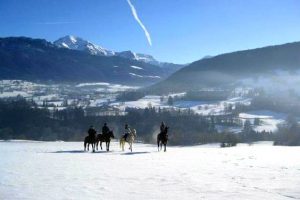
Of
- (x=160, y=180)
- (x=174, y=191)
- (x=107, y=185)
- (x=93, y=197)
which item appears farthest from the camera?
(x=160, y=180)

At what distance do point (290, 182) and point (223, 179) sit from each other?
2.88 meters

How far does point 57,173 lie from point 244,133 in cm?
17541

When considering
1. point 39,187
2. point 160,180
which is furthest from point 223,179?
point 39,187

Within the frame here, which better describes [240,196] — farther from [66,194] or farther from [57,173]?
[57,173]

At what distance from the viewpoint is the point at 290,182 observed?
61.2ft

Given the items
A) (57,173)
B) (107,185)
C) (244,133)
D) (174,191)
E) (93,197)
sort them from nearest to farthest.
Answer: (93,197), (174,191), (107,185), (57,173), (244,133)

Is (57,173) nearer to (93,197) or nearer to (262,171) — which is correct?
(93,197)

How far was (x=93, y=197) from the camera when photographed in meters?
15.2

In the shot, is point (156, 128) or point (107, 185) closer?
point (107, 185)

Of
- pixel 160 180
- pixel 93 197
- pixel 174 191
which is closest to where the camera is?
pixel 93 197

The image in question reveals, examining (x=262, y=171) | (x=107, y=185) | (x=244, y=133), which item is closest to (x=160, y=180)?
(x=107, y=185)

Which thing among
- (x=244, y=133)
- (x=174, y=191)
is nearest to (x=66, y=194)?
(x=174, y=191)

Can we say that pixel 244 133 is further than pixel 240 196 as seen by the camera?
Yes

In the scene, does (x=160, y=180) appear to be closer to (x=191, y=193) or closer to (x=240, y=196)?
(x=191, y=193)
